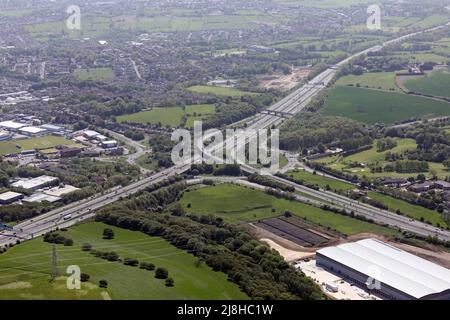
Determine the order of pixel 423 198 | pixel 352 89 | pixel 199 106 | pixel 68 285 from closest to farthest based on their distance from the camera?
pixel 68 285, pixel 423 198, pixel 199 106, pixel 352 89

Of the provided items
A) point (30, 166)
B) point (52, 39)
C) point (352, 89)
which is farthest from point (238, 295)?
point (52, 39)

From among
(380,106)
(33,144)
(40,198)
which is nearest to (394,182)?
(380,106)

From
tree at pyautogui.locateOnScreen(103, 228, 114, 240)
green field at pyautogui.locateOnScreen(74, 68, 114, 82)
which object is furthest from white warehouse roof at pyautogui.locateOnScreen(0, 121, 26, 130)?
tree at pyautogui.locateOnScreen(103, 228, 114, 240)

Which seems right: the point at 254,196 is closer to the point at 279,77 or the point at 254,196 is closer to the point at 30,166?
the point at 30,166

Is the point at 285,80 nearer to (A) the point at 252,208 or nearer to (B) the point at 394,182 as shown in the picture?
(B) the point at 394,182

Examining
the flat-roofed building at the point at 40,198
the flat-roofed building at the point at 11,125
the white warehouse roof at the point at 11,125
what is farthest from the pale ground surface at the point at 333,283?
the white warehouse roof at the point at 11,125

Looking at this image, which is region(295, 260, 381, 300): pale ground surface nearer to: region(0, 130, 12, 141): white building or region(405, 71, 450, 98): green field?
region(0, 130, 12, 141): white building

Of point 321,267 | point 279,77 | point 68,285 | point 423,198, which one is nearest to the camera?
point 68,285
